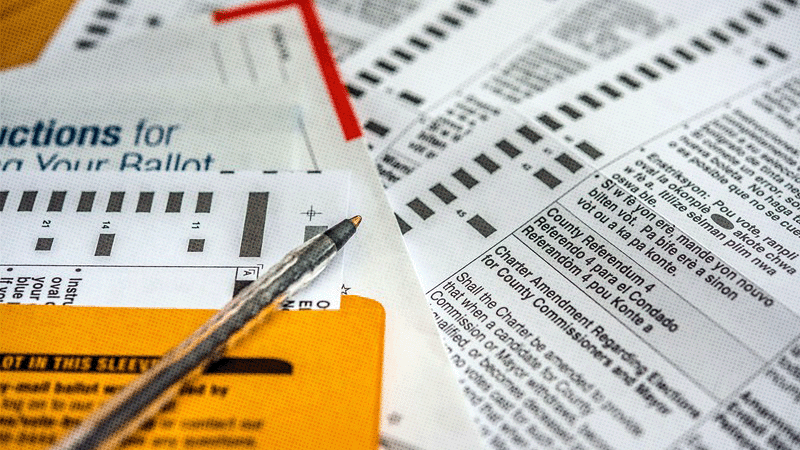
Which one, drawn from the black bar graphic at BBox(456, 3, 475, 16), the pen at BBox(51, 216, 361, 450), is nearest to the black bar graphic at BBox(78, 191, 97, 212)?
the pen at BBox(51, 216, 361, 450)

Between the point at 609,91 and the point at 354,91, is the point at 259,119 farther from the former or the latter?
the point at 609,91

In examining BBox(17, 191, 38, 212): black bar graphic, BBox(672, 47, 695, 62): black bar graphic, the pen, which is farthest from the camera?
BBox(672, 47, 695, 62): black bar graphic

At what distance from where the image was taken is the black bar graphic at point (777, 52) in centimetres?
51

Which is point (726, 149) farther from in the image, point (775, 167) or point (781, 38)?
point (781, 38)

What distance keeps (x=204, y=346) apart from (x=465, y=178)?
0.63 ft

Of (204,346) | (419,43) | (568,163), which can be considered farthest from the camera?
(419,43)

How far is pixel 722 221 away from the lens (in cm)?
40

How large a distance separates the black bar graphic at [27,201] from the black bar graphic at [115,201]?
0.04 m

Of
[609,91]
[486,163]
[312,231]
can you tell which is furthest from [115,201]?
[609,91]

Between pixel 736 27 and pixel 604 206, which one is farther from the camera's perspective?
pixel 736 27

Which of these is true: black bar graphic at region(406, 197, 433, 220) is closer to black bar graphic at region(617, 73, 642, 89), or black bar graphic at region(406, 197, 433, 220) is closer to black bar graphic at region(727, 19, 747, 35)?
black bar graphic at region(617, 73, 642, 89)

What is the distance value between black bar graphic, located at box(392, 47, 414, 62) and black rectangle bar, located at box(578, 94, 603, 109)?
13 centimetres

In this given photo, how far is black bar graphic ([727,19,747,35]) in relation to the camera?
20.9 inches

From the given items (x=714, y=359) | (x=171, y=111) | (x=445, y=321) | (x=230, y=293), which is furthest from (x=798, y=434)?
(x=171, y=111)
